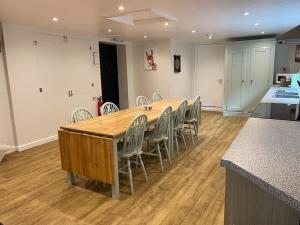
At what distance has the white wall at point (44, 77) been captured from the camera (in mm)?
4082

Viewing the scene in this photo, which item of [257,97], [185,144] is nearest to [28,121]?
[185,144]

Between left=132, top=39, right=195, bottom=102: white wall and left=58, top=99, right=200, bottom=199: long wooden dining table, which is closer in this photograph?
left=58, top=99, right=200, bottom=199: long wooden dining table

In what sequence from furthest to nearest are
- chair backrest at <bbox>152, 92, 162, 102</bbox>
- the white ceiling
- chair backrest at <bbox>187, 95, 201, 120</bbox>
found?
1. chair backrest at <bbox>152, 92, 162, 102</bbox>
2. chair backrest at <bbox>187, 95, 201, 120</bbox>
3. the white ceiling

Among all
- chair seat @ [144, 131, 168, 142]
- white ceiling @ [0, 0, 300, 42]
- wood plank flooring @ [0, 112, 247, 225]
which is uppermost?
white ceiling @ [0, 0, 300, 42]

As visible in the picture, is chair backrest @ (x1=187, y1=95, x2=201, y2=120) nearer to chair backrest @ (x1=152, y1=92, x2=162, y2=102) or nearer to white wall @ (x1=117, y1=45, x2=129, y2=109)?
chair backrest @ (x1=152, y1=92, x2=162, y2=102)

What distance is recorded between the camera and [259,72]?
6.27m

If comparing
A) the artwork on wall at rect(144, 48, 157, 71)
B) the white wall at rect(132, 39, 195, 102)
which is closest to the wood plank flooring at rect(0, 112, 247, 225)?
the white wall at rect(132, 39, 195, 102)

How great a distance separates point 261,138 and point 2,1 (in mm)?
3079

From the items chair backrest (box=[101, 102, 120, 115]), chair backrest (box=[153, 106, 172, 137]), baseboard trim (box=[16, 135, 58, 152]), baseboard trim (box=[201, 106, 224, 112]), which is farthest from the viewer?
baseboard trim (box=[201, 106, 224, 112])

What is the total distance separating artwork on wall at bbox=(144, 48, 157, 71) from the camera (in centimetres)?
662

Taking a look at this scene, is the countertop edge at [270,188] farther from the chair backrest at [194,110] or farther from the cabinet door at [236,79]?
the cabinet door at [236,79]

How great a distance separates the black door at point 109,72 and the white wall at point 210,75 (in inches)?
111

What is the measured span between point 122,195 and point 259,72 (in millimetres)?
5340

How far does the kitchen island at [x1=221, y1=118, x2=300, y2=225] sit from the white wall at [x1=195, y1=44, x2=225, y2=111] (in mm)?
6258
